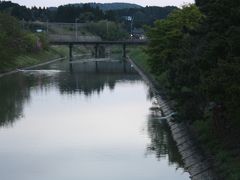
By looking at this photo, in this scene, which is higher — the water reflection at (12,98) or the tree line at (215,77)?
the tree line at (215,77)

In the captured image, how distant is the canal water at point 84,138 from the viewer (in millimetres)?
22328

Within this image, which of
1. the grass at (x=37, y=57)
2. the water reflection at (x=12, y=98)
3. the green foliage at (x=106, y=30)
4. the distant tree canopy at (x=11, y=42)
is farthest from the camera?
the green foliage at (x=106, y=30)

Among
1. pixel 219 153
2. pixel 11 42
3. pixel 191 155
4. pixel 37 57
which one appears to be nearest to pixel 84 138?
pixel 191 155

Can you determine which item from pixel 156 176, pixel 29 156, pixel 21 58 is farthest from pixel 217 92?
pixel 21 58

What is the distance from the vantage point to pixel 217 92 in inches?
723

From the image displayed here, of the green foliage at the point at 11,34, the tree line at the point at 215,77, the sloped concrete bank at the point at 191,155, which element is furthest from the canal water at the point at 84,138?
the green foliage at the point at 11,34

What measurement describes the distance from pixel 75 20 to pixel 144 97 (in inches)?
5701

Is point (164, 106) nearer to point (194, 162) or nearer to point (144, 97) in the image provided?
point (144, 97)

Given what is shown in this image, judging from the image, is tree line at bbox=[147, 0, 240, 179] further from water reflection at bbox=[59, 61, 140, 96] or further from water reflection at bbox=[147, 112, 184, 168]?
water reflection at bbox=[59, 61, 140, 96]

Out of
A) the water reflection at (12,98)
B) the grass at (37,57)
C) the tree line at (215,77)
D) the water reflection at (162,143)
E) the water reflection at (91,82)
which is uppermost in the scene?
the tree line at (215,77)

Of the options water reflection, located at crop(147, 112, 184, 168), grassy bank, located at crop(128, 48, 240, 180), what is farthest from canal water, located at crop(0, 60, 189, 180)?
grassy bank, located at crop(128, 48, 240, 180)

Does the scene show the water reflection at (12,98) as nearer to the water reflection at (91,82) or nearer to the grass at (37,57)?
the water reflection at (91,82)

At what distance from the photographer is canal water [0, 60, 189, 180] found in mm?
22328

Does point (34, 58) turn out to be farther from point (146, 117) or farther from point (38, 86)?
point (146, 117)
